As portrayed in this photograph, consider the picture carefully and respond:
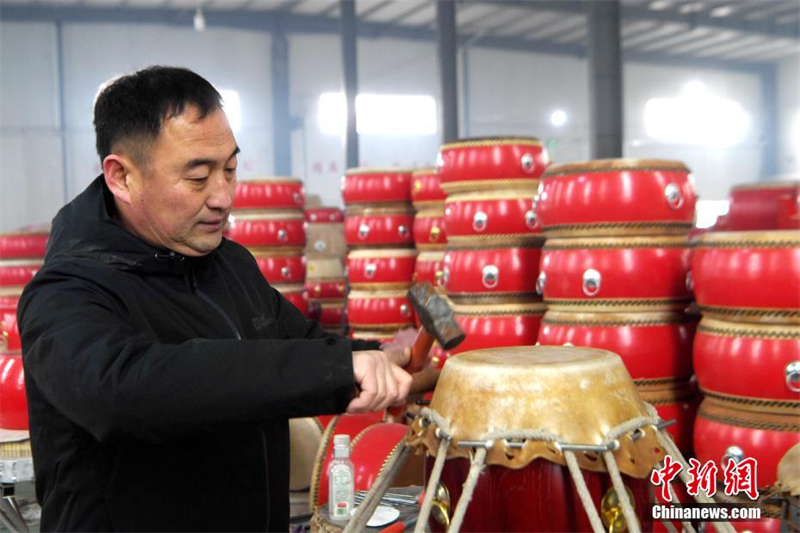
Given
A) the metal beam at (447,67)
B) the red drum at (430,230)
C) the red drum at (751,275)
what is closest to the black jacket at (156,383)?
Result: the red drum at (751,275)

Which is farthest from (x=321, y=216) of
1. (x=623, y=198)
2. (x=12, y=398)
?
(x=623, y=198)

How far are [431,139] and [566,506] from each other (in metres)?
16.4

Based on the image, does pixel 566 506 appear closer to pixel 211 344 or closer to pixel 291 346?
pixel 291 346

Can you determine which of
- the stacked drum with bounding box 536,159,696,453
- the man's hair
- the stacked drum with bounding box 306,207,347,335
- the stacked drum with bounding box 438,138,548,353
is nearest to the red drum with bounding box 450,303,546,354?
the stacked drum with bounding box 438,138,548,353

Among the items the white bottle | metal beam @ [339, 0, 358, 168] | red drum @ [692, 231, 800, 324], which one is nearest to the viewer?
the white bottle

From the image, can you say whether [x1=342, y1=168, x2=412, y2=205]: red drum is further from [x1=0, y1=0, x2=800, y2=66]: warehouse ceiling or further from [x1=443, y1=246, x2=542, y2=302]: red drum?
[x1=0, y1=0, x2=800, y2=66]: warehouse ceiling

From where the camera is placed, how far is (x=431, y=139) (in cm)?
1756

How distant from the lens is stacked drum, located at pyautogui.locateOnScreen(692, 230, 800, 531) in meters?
2.69

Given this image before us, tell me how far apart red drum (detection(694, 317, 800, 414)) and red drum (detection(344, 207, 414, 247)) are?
10.1 feet

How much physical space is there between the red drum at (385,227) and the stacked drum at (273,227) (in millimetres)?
725

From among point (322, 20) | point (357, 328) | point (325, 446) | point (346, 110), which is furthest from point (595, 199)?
point (322, 20)

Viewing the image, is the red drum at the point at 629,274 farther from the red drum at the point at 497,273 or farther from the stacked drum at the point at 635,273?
the red drum at the point at 497,273

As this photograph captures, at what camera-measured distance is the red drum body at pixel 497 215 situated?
3992mm

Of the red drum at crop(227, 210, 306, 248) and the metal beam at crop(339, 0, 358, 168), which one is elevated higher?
the metal beam at crop(339, 0, 358, 168)
